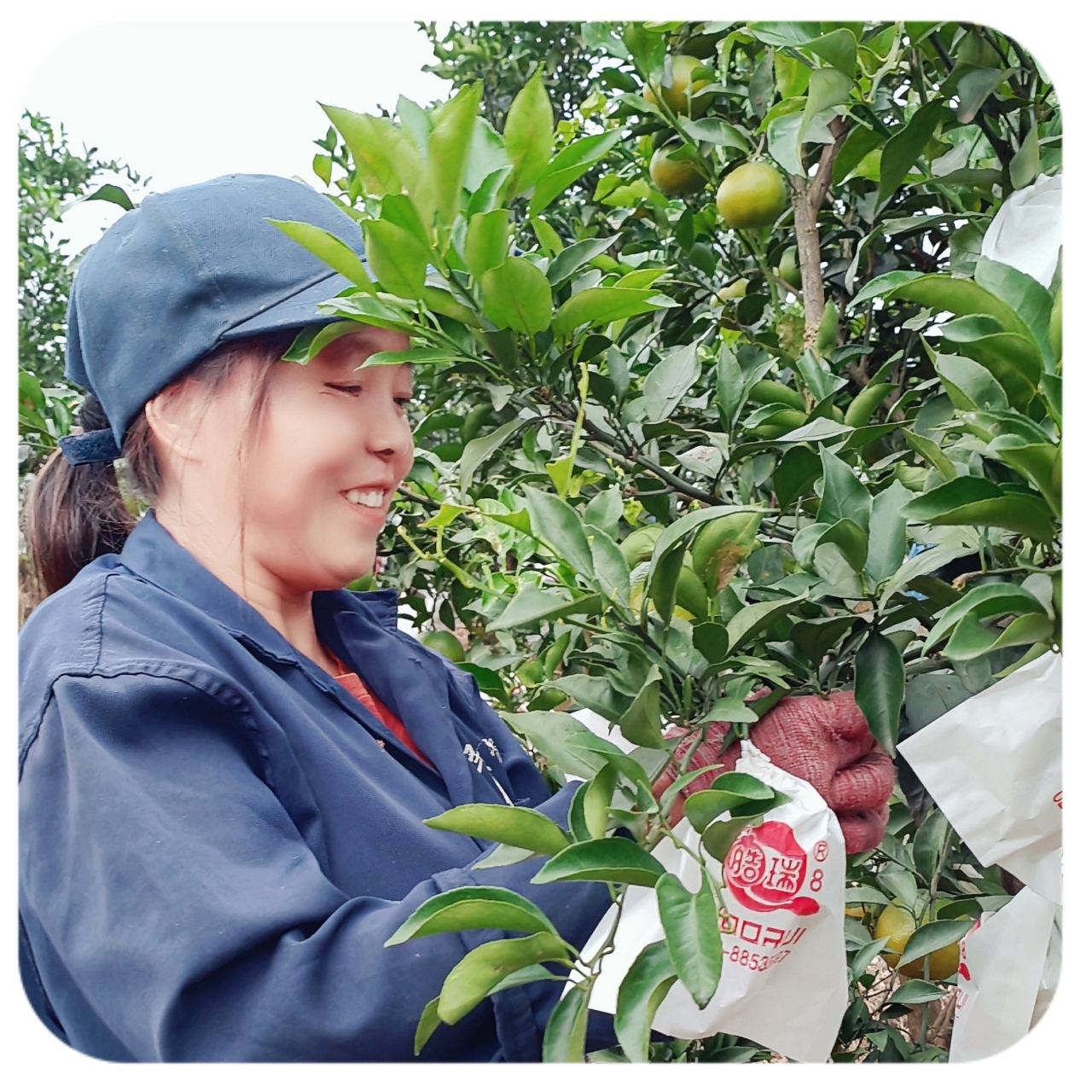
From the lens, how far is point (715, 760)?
0.71 meters

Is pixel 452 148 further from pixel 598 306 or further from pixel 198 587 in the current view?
pixel 198 587

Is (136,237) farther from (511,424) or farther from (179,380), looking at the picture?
(511,424)

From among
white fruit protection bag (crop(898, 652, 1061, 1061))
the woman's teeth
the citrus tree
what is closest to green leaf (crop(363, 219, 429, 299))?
the citrus tree

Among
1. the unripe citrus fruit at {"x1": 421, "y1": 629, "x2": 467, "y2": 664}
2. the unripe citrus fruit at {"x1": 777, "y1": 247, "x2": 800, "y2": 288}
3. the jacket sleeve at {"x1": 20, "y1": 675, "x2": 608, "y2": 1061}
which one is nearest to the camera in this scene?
the jacket sleeve at {"x1": 20, "y1": 675, "x2": 608, "y2": 1061}

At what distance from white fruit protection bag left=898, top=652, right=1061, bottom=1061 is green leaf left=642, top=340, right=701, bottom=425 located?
30 centimetres

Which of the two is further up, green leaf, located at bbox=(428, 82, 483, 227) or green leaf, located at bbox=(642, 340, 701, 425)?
green leaf, located at bbox=(428, 82, 483, 227)

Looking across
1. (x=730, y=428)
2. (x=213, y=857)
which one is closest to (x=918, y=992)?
(x=730, y=428)

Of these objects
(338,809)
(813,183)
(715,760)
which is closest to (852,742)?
(715,760)

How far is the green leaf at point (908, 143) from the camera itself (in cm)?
85

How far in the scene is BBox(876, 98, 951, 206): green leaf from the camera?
33.5 inches

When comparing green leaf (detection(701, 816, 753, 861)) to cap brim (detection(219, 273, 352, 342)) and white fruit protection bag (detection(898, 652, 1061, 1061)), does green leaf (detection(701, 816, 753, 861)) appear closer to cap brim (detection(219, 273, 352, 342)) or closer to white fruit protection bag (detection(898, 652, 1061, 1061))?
white fruit protection bag (detection(898, 652, 1061, 1061))

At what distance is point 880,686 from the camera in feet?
2.27

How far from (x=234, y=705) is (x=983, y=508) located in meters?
0.46

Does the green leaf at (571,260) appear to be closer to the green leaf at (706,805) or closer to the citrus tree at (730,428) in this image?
the citrus tree at (730,428)
